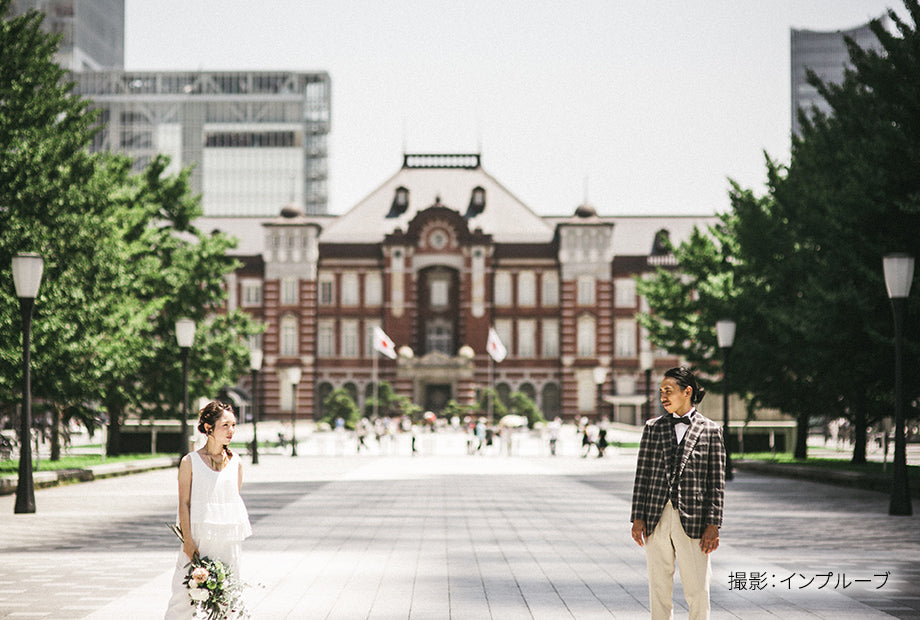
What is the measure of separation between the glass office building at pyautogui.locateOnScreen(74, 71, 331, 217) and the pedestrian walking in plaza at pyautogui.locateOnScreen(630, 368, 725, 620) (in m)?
136

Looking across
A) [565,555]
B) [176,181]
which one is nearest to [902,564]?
[565,555]

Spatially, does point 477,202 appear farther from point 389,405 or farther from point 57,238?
point 57,238

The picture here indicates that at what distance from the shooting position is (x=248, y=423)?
79500 millimetres

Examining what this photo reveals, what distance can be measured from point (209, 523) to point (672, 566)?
9.01ft

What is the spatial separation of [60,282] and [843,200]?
16335 mm

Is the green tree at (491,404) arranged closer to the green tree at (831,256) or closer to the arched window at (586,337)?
the arched window at (586,337)

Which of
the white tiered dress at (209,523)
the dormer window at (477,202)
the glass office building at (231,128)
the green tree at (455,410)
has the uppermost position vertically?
the glass office building at (231,128)

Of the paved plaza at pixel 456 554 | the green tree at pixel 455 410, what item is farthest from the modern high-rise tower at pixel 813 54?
the paved plaza at pixel 456 554

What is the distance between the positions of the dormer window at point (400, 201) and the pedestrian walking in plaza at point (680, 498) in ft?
253

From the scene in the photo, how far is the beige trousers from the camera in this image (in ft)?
22.2

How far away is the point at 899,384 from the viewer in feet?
58.8

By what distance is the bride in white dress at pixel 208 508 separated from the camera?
650cm

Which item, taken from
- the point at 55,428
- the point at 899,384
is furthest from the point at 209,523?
the point at 55,428

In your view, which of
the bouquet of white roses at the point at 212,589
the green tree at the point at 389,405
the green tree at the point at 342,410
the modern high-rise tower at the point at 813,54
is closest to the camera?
the bouquet of white roses at the point at 212,589
